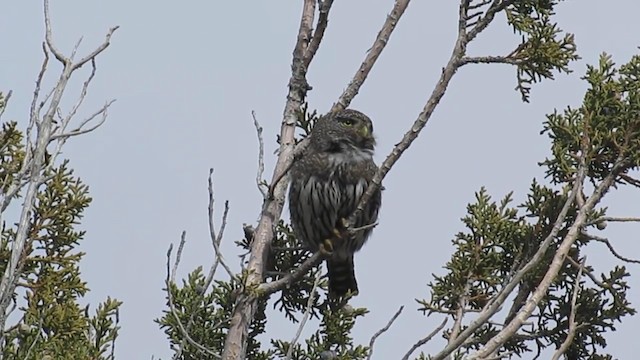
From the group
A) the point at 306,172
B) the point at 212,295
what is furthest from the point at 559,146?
the point at 212,295

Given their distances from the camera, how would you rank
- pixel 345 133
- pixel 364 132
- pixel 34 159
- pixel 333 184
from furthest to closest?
pixel 364 132 < pixel 345 133 < pixel 333 184 < pixel 34 159

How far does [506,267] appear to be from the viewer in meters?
5.98

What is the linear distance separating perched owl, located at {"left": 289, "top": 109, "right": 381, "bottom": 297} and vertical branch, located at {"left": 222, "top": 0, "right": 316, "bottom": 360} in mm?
427

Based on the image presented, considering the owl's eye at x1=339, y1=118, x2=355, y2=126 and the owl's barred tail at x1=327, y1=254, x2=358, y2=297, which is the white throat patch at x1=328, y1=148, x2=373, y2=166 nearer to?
the owl's eye at x1=339, y1=118, x2=355, y2=126

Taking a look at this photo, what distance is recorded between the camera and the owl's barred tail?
6.55 m

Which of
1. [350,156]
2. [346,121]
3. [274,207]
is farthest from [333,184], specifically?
[274,207]

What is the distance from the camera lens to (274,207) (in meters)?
5.50

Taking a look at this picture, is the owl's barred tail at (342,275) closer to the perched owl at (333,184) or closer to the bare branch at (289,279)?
the perched owl at (333,184)

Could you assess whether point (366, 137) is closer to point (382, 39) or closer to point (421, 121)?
point (382, 39)

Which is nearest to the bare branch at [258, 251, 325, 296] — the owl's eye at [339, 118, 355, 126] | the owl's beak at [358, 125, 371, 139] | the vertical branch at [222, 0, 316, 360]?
the vertical branch at [222, 0, 316, 360]

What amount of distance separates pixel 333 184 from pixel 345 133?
32 centimetres

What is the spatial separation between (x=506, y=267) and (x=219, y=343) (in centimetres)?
155

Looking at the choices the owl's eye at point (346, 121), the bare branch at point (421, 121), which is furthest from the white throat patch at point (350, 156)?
the bare branch at point (421, 121)

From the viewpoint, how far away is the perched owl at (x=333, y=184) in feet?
20.7
